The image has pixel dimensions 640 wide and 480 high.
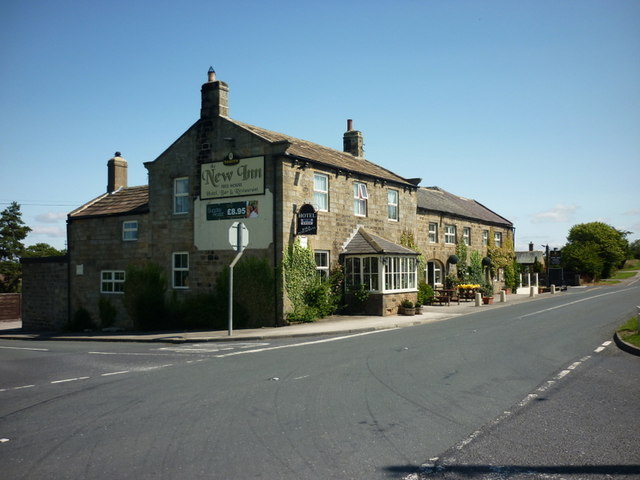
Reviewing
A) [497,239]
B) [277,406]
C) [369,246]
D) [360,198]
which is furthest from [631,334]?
[497,239]

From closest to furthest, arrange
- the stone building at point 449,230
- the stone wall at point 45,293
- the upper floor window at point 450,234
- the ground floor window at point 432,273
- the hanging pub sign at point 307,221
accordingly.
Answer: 1. the hanging pub sign at point 307,221
2. the stone wall at point 45,293
3. the stone building at point 449,230
4. the ground floor window at point 432,273
5. the upper floor window at point 450,234

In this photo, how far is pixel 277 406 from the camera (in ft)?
26.0

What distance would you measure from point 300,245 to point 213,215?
4.07 metres

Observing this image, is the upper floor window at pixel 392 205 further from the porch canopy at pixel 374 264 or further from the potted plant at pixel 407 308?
the potted plant at pixel 407 308

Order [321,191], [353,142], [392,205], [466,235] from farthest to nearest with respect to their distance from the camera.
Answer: [466,235] → [353,142] → [392,205] → [321,191]

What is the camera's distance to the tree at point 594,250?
242 feet

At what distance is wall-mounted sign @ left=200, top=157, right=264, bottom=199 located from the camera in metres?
22.5

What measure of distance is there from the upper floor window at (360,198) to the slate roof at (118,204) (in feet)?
32.1

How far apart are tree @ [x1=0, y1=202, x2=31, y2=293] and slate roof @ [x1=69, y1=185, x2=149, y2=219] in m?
26.3

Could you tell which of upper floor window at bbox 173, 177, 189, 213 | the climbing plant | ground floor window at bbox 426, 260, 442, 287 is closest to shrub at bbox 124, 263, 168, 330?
upper floor window at bbox 173, 177, 189, 213

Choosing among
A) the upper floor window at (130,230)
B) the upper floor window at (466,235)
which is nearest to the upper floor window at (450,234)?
the upper floor window at (466,235)

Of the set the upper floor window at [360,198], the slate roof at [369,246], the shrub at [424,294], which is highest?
the upper floor window at [360,198]

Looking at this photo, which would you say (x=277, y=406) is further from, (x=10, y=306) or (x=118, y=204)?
(x=10, y=306)

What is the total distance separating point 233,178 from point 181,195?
3.25 m
